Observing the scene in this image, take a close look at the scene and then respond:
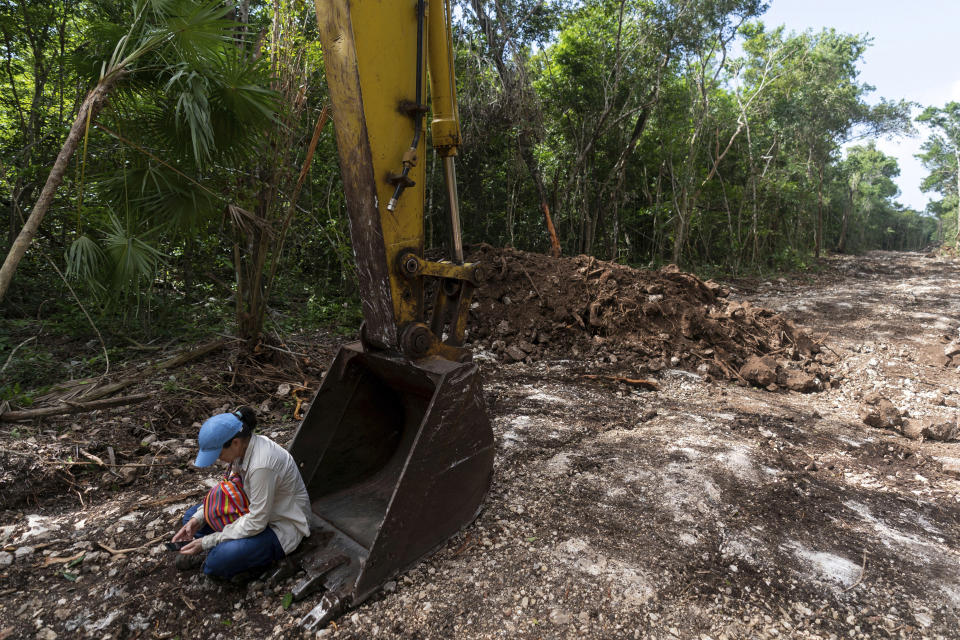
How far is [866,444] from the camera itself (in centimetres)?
414

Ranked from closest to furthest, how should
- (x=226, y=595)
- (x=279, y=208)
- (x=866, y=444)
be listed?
1. (x=226, y=595)
2. (x=866, y=444)
3. (x=279, y=208)

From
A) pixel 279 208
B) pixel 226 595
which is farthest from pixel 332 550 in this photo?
pixel 279 208

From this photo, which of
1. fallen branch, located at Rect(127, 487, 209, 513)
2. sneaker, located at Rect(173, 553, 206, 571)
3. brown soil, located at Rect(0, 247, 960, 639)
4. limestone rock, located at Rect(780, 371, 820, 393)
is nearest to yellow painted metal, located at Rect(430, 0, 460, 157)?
brown soil, located at Rect(0, 247, 960, 639)

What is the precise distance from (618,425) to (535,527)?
1804mm

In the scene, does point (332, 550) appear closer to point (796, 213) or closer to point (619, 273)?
point (619, 273)

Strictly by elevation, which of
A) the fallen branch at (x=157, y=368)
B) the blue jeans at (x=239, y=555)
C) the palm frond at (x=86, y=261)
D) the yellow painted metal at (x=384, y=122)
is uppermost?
the yellow painted metal at (x=384, y=122)

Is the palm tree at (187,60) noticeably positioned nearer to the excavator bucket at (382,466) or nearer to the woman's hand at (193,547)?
the excavator bucket at (382,466)

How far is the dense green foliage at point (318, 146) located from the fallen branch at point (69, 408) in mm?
839

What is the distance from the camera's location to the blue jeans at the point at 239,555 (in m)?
2.33

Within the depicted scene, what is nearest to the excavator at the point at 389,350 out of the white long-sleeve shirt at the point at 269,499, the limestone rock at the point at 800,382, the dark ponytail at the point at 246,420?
the white long-sleeve shirt at the point at 269,499

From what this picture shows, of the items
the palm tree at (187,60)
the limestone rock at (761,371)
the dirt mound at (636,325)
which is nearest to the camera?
the palm tree at (187,60)

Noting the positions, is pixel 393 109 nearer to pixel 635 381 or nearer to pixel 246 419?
pixel 246 419

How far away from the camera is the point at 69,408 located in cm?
400

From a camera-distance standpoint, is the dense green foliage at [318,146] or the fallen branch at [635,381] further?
the fallen branch at [635,381]
